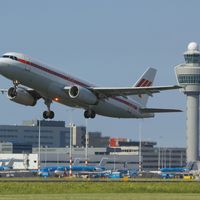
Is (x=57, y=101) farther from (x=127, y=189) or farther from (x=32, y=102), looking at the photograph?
(x=127, y=189)

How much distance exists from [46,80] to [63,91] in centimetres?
338

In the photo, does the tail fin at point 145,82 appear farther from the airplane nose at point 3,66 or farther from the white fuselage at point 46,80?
the airplane nose at point 3,66

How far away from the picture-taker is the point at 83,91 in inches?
4535

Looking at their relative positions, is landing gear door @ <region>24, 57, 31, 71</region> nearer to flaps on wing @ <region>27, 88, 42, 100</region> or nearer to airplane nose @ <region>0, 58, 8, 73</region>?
airplane nose @ <region>0, 58, 8, 73</region>

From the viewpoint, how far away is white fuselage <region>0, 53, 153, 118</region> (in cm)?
10806

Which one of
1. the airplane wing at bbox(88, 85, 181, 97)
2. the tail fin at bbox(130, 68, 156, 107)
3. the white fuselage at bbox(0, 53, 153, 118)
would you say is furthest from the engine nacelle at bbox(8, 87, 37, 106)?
the tail fin at bbox(130, 68, 156, 107)

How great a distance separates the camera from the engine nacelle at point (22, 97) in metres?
113

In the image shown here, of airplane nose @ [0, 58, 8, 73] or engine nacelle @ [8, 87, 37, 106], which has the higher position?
airplane nose @ [0, 58, 8, 73]

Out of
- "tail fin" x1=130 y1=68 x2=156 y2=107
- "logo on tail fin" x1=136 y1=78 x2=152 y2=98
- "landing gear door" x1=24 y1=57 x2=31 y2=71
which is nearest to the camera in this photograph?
"landing gear door" x1=24 y1=57 x2=31 y2=71

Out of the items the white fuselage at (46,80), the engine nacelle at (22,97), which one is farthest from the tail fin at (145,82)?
the engine nacelle at (22,97)

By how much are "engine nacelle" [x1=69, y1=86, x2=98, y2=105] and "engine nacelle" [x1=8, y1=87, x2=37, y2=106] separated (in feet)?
17.8

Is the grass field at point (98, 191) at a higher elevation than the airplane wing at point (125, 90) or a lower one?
lower

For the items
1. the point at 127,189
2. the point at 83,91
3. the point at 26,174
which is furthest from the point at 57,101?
the point at 26,174

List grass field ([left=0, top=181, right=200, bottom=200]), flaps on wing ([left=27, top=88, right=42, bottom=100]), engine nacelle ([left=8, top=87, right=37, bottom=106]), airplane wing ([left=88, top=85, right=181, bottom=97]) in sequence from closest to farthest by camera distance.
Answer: grass field ([left=0, top=181, right=200, bottom=200]) → engine nacelle ([left=8, top=87, right=37, bottom=106]) → flaps on wing ([left=27, top=88, right=42, bottom=100]) → airplane wing ([left=88, top=85, right=181, bottom=97])
